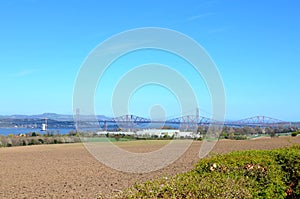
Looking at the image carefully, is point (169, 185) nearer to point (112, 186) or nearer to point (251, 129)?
point (112, 186)

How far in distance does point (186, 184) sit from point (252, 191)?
1210 millimetres

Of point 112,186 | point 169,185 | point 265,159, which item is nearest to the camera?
point 169,185

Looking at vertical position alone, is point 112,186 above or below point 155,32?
below

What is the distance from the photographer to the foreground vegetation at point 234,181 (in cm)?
416

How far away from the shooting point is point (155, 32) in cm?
914

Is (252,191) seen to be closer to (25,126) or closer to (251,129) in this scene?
(25,126)

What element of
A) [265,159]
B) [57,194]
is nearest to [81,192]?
[57,194]

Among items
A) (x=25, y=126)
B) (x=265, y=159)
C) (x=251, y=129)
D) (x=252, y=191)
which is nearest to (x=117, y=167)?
(x=265, y=159)

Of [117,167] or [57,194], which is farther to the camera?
A: [117,167]

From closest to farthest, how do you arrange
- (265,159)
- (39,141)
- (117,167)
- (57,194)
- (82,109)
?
(265,159) < (82,109) < (57,194) < (117,167) < (39,141)

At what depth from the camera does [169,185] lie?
4266 mm

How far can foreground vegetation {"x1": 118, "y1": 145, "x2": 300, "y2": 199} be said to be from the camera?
164 inches

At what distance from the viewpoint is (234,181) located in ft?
16.2

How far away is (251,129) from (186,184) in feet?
167
